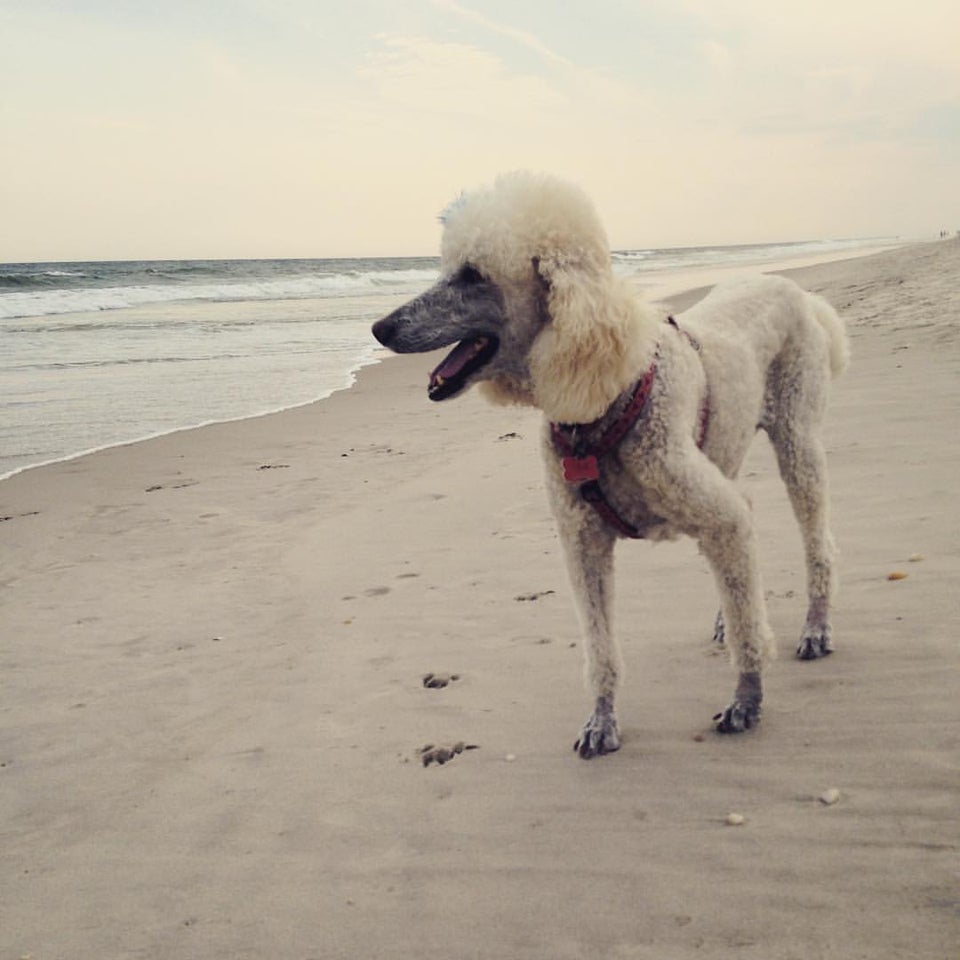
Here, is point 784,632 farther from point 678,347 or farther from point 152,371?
point 152,371

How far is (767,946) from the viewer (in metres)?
1.94

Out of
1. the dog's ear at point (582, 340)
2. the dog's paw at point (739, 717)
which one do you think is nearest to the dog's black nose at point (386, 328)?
the dog's ear at point (582, 340)

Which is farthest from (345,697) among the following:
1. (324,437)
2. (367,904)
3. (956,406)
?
(324,437)

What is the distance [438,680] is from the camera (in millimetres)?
3496

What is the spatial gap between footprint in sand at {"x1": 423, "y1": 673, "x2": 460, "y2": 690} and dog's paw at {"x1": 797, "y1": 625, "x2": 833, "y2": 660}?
1295 millimetres

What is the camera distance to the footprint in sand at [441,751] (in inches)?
116

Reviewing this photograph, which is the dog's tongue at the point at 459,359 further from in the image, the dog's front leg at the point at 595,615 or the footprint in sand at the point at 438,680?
the footprint in sand at the point at 438,680

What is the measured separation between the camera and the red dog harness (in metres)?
2.68

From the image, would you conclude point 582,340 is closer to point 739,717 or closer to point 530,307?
point 530,307

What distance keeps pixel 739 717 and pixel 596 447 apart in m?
0.99

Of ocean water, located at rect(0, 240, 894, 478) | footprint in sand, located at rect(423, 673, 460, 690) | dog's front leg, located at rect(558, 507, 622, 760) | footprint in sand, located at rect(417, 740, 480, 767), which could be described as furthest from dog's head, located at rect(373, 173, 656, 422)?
ocean water, located at rect(0, 240, 894, 478)

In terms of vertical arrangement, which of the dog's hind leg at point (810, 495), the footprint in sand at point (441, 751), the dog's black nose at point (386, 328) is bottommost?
the footprint in sand at point (441, 751)

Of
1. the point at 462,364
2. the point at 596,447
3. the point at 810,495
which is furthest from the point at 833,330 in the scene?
the point at 462,364

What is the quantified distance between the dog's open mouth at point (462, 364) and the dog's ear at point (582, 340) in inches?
6.5
